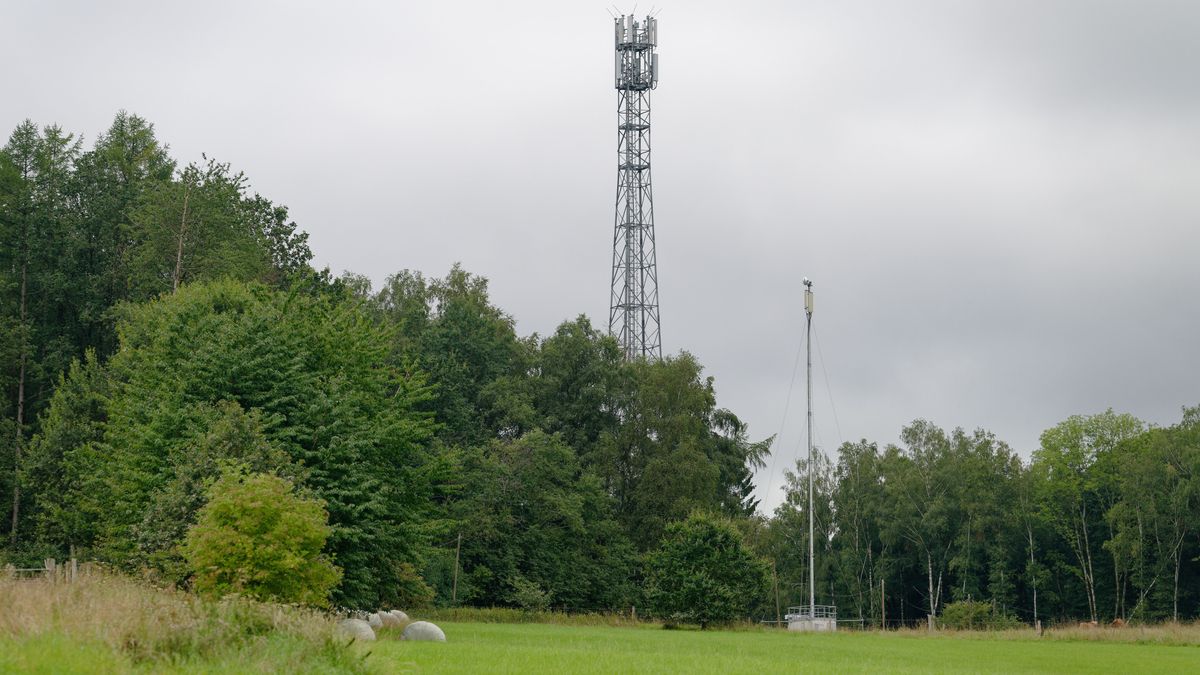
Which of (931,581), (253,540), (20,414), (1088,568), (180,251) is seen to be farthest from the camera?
(931,581)

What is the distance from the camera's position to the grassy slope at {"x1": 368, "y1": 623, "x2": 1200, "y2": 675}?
2295 centimetres

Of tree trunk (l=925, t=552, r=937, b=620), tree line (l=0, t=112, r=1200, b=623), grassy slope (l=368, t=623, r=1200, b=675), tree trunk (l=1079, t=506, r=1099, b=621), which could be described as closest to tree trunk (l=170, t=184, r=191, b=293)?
tree line (l=0, t=112, r=1200, b=623)

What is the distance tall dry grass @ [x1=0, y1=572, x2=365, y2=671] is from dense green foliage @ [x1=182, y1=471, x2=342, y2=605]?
855 cm

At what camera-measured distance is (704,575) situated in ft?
203

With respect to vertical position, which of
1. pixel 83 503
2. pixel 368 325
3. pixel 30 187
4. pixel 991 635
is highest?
pixel 30 187

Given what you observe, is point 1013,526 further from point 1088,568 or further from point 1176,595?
point 1176,595

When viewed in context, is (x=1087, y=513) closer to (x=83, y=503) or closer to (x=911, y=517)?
(x=911, y=517)

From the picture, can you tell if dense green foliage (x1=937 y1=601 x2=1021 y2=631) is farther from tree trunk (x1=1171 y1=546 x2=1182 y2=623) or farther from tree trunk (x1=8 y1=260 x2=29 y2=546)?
tree trunk (x1=8 y1=260 x2=29 y2=546)

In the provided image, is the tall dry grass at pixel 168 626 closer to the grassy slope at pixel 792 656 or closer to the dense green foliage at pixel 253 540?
the grassy slope at pixel 792 656

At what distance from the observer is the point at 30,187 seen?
77.5m

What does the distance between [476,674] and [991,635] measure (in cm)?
3909

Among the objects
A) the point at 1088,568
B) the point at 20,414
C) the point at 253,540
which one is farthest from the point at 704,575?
the point at 20,414

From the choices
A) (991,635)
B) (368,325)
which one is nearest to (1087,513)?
(991,635)

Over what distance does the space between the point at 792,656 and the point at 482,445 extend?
1812 inches
